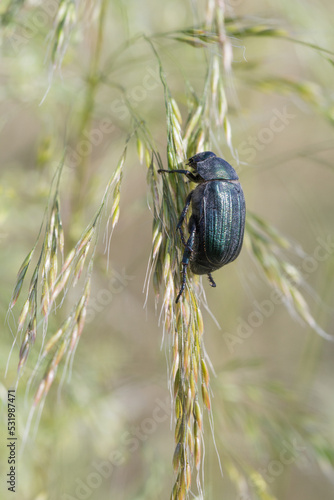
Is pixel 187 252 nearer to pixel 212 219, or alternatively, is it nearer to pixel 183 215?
pixel 183 215

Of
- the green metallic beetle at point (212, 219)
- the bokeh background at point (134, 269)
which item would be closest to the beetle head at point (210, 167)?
the green metallic beetle at point (212, 219)

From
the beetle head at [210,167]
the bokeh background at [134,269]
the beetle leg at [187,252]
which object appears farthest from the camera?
the bokeh background at [134,269]

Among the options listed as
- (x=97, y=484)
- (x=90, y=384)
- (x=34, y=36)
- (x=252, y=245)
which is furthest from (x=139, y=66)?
(x=97, y=484)

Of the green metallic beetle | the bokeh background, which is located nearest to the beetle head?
the green metallic beetle

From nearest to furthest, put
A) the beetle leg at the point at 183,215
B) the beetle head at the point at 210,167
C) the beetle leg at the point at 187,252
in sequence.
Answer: the beetle leg at the point at 187,252 < the beetle leg at the point at 183,215 < the beetle head at the point at 210,167

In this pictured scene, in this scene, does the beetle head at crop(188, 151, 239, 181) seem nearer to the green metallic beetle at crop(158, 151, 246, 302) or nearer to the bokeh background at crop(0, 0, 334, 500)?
the green metallic beetle at crop(158, 151, 246, 302)

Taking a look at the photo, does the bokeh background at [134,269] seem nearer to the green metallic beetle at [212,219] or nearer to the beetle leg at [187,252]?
the green metallic beetle at [212,219]

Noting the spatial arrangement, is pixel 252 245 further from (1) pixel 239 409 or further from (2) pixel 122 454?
(2) pixel 122 454
